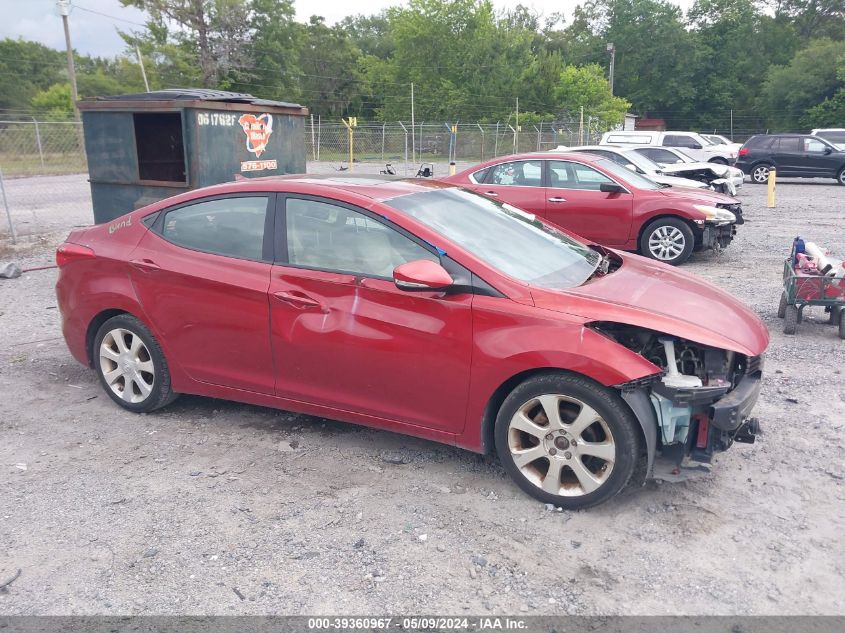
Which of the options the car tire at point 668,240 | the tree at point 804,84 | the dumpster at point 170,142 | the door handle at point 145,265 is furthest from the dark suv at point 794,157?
the tree at point 804,84

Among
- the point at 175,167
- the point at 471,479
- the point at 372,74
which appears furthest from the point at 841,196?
the point at 372,74

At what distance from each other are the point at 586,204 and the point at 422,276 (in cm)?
678

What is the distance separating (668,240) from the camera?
9.68m

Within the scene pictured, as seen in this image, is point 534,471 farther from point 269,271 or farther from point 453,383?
point 269,271

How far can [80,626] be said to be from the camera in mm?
2750

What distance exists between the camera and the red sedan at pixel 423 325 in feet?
11.2

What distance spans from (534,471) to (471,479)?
43cm

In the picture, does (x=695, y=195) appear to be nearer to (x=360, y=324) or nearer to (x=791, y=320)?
(x=791, y=320)

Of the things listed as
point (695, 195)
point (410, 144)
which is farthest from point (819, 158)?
point (410, 144)

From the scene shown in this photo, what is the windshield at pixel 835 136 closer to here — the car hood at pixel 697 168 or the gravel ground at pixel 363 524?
the car hood at pixel 697 168

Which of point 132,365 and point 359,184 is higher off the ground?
point 359,184

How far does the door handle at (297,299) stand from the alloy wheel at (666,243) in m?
6.88

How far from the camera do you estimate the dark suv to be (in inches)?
896

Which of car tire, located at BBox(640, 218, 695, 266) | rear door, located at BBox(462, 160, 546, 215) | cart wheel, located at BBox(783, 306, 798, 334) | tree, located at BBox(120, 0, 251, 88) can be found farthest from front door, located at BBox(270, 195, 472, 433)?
tree, located at BBox(120, 0, 251, 88)
